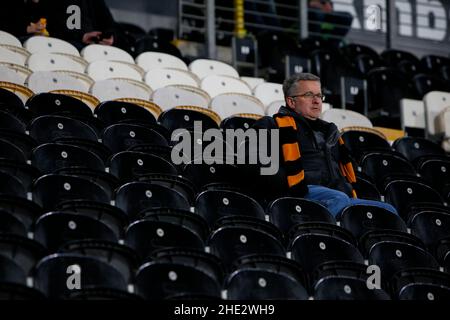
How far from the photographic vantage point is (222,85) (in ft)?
33.7

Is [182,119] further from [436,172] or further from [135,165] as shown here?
[436,172]

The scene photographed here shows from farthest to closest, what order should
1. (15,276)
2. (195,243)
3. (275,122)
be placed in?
(275,122) < (195,243) < (15,276)

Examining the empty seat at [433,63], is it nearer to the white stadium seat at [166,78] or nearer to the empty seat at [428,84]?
the empty seat at [428,84]

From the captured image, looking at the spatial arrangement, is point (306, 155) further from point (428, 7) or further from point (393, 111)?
point (428, 7)

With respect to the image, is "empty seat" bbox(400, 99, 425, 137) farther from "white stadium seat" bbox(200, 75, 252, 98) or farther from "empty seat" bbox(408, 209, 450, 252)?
"empty seat" bbox(408, 209, 450, 252)

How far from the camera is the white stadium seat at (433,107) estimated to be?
1073cm

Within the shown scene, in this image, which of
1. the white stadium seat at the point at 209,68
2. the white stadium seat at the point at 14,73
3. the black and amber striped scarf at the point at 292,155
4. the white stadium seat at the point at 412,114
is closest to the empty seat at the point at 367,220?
the black and amber striped scarf at the point at 292,155

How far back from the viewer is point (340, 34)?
14266mm

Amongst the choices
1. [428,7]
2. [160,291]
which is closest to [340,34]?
[428,7]

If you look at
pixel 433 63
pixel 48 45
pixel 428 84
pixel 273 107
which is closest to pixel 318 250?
pixel 273 107

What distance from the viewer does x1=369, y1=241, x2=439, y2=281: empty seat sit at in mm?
6688

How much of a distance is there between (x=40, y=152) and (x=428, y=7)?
32.4 ft

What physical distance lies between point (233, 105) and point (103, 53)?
1599 mm

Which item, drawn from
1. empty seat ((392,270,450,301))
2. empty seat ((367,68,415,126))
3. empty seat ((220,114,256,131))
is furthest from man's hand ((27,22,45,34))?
empty seat ((392,270,450,301))
